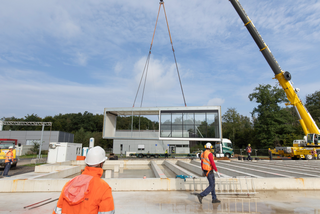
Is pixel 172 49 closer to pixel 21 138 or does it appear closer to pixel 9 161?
pixel 9 161

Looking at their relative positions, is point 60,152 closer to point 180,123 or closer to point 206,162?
point 180,123

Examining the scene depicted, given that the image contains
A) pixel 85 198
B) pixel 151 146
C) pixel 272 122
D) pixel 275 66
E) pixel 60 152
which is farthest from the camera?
pixel 272 122

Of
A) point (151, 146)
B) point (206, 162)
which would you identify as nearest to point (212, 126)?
point (151, 146)

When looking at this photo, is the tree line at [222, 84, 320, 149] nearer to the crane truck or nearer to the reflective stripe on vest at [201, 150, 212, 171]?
the crane truck

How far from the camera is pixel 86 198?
183 cm

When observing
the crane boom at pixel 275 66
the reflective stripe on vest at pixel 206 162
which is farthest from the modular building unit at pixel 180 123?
the reflective stripe on vest at pixel 206 162

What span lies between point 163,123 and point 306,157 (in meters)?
18.5

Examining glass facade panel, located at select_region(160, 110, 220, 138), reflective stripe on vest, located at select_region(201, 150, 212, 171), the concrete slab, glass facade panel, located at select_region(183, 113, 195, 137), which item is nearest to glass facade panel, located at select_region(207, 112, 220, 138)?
glass facade panel, located at select_region(160, 110, 220, 138)

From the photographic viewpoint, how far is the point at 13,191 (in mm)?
7273

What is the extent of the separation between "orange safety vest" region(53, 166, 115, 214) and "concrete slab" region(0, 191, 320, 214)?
369 cm

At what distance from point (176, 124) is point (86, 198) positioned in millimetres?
26320

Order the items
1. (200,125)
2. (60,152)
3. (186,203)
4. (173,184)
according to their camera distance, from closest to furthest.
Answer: (186,203) < (173,184) < (60,152) < (200,125)

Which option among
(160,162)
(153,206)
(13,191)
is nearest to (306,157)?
(160,162)

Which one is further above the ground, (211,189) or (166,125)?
(166,125)
